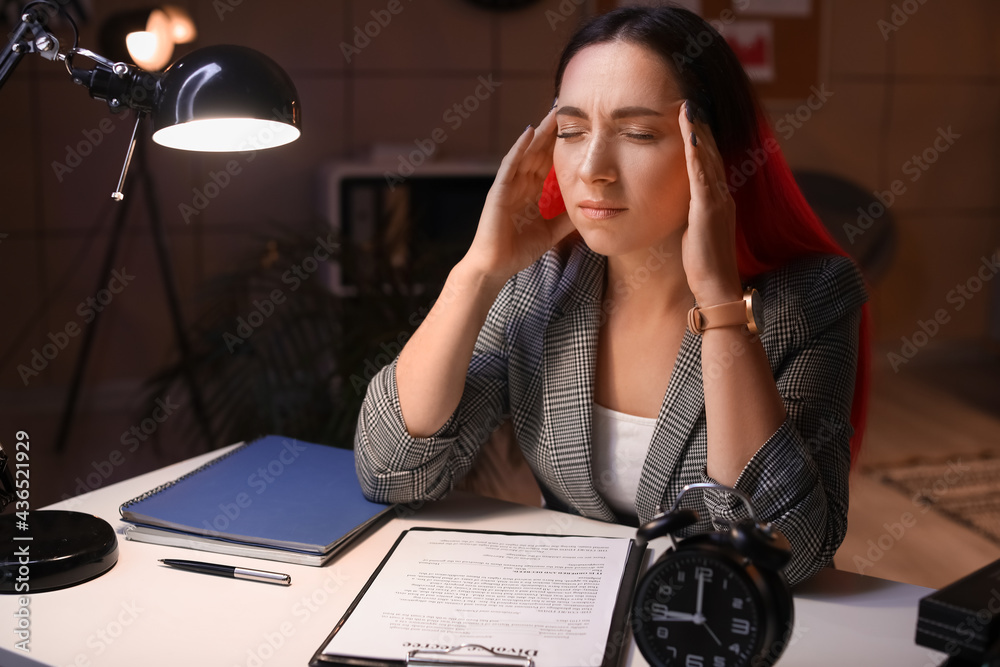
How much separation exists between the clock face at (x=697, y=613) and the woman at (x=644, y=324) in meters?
0.29

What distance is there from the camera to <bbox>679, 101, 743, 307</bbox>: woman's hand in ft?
3.88

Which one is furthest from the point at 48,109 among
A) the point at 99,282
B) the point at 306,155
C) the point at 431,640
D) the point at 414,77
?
the point at 431,640

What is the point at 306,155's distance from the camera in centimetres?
392

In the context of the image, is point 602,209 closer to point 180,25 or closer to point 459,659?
point 459,659

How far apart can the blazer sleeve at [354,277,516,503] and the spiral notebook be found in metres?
0.05

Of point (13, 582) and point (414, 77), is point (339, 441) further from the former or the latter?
point (414, 77)

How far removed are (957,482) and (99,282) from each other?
3359mm

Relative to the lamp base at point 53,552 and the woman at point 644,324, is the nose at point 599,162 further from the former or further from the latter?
the lamp base at point 53,552

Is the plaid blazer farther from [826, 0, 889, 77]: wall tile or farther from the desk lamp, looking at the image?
[826, 0, 889, 77]: wall tile

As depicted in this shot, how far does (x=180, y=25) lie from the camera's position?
3531 mm

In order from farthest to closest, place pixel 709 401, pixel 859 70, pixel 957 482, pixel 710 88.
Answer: pixel 859 70
pixel 957 482
pixel 710 88
pixel 709 401

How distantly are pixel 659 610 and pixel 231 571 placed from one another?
52 cm

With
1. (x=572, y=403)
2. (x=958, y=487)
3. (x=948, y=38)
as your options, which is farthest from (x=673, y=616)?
(x=948, y=38)

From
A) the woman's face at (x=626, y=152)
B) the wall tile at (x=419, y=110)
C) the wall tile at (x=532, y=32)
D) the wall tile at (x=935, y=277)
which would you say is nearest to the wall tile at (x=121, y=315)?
the wall tile at (x=419, y=110)
